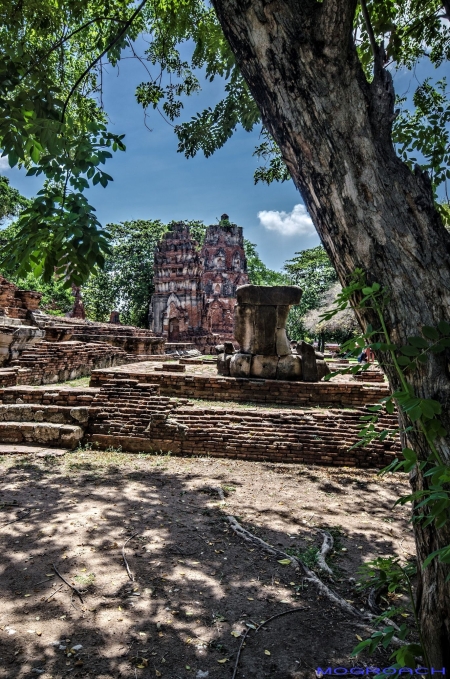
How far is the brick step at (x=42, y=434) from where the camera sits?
610cm

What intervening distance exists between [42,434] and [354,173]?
5.85 meters

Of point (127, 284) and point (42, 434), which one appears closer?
point (42, 434)

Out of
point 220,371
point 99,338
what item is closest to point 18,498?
point 220,371

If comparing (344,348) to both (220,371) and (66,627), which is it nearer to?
(66,627)

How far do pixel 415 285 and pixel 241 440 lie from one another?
Result: 4.95 meters

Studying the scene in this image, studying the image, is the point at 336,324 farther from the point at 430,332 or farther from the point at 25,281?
the point at 430,332

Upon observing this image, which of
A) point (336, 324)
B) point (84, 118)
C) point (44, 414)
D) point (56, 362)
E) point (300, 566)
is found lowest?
point (300, 566)

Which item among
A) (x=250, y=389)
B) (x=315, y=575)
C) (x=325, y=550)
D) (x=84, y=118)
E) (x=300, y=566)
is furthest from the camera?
(x=250, y=389)

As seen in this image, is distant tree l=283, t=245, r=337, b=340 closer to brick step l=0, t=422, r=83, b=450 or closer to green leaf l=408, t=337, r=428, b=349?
brick step l=0, t=422, r=83, b=450

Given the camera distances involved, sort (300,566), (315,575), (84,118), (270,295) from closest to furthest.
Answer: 1. (315,575)
2. (300,566)
3. (84,118)
4. (270,295)

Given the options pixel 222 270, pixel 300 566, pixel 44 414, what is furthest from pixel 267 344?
pixel 222 270

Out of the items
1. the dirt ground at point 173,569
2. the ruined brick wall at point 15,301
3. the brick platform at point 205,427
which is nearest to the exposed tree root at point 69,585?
the dirt ground at point 173,569

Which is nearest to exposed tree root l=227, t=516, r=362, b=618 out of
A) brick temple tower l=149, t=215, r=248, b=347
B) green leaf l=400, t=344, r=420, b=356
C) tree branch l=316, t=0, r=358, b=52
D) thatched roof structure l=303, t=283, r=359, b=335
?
green leaf l=400, t=344, r=420, b=356

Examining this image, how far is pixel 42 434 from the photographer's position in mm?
6105
